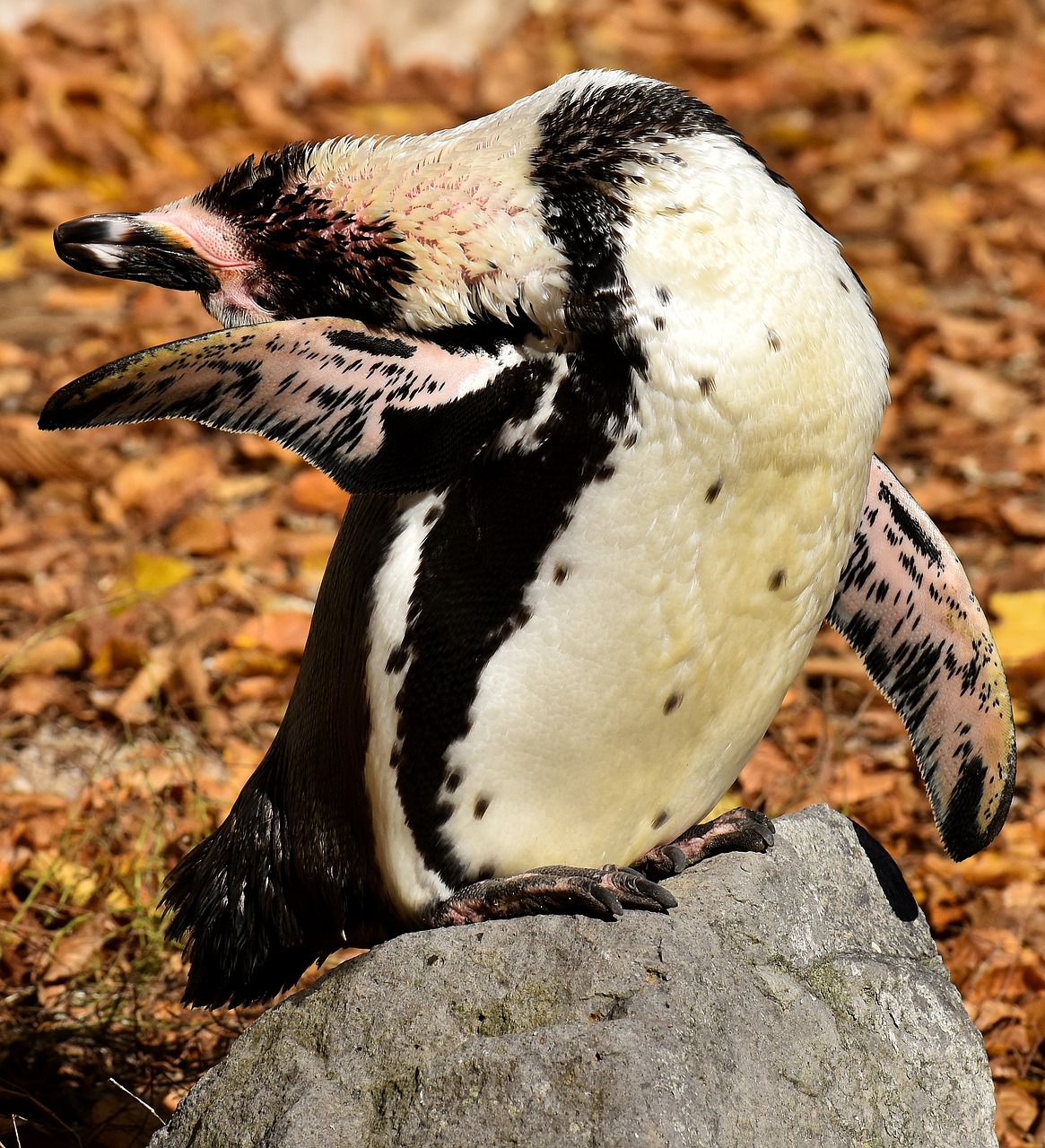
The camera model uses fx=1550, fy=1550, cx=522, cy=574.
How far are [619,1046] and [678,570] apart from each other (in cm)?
43

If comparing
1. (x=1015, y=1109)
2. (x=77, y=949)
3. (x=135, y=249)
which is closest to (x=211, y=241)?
(x=135, y=249)

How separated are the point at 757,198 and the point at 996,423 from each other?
2588 mm

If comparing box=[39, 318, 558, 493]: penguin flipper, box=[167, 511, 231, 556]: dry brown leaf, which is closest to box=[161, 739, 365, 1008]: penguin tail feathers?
box=[39, 318, 558, 493]: penguin flipper

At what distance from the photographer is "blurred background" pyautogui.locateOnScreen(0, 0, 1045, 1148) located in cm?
224

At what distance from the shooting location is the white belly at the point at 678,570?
141 centimetres

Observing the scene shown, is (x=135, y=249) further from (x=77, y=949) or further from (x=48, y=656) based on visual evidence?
(x=48, y=656)

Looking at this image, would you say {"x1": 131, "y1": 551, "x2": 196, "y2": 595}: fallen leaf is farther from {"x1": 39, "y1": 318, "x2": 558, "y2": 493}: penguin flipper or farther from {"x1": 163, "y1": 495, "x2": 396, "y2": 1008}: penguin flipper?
{"x1": 39, "y1": 318, "x2": 558, "y2": 493}: penguin flipper

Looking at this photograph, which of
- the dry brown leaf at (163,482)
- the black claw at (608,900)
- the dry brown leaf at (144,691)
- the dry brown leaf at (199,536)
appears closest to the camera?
the black claw at (608,900)

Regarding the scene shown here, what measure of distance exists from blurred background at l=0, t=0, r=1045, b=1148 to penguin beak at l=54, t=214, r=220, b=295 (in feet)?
3.05

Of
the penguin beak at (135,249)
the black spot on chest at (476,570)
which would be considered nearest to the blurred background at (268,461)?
the black spot on chest at (476,570)

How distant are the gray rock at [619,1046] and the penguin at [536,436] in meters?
0.07

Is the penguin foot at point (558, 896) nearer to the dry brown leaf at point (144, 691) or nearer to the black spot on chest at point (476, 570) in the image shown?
the black spot on chest at point (476, 570)

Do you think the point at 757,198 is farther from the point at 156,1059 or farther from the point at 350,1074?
the point at 156,1059

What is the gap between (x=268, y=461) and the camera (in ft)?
12.5
